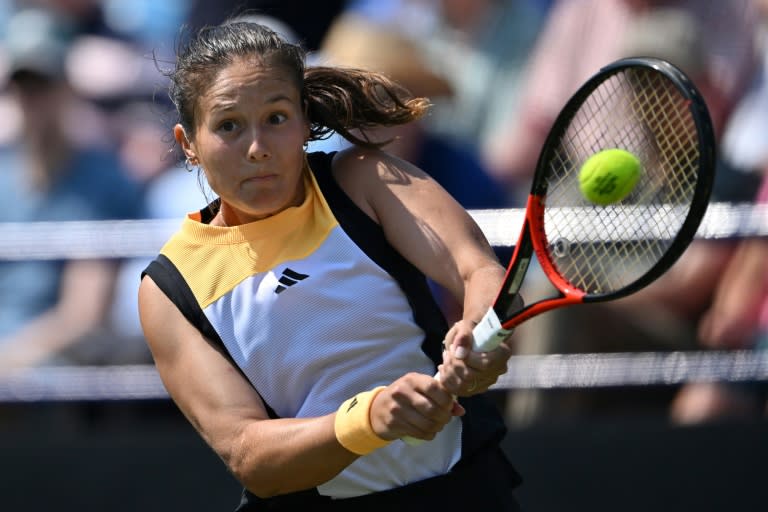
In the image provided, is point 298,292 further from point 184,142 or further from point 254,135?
point 184,142

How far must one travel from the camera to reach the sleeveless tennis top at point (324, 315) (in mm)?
2541

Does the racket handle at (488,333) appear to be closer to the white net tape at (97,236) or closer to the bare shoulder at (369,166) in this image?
the bare shoulder at (369,166)

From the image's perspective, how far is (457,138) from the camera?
187 inches

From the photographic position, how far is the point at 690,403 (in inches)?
184

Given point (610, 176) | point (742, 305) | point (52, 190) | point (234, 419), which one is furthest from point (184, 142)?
point (742, 305)

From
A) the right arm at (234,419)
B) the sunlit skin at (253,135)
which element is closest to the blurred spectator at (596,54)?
the sunlit skin at (253,135)

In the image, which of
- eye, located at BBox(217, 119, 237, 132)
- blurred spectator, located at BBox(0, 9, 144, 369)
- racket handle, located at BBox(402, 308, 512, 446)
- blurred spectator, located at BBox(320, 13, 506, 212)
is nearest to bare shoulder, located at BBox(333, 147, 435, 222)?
eye, located at BBox(217, 119, 237, 132)

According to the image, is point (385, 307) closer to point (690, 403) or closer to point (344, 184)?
point (344, 184)

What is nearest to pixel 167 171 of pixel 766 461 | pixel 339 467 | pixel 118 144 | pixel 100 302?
pixel 118 144

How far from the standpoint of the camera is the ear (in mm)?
2723

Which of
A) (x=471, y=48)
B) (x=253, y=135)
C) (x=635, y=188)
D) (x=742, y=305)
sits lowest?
(x=742, y=305)

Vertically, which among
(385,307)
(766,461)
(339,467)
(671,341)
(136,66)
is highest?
(385,307)

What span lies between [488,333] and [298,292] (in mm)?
427

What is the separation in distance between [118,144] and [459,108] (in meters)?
1.27
